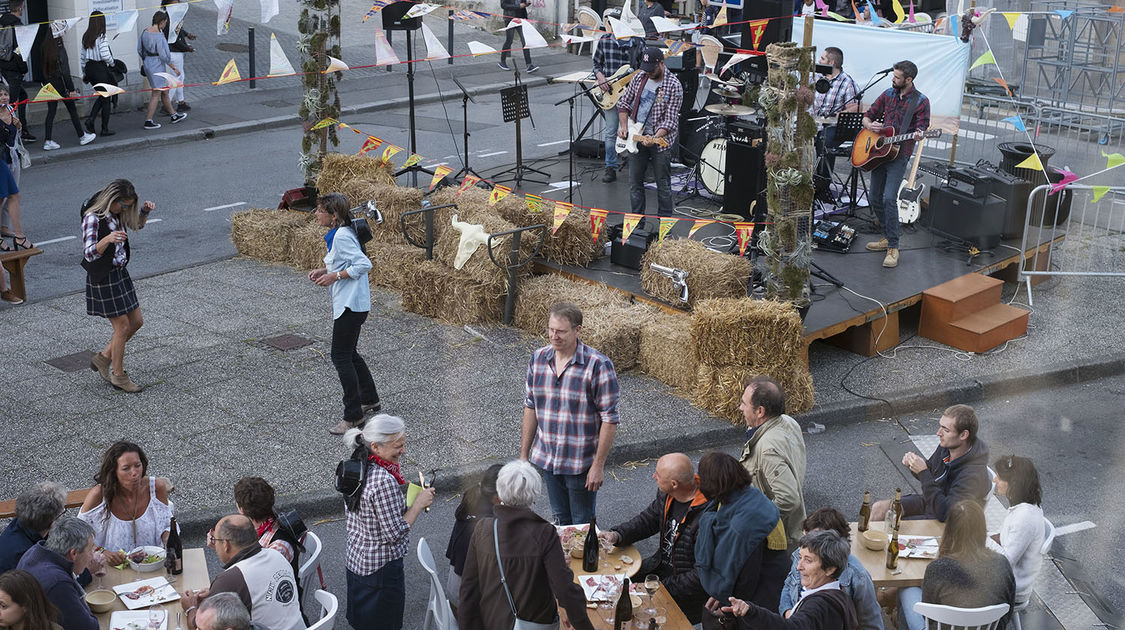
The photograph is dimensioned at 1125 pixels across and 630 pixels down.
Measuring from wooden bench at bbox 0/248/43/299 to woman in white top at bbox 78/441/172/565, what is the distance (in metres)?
5.88

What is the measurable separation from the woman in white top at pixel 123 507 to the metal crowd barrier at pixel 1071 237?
8.46 m

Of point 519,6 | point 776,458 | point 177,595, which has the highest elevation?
point 519,6

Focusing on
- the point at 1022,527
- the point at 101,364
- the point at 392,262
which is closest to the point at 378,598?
the point at 1022,527

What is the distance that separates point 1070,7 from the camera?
18.8 meters

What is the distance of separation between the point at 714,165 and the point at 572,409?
7.11 m

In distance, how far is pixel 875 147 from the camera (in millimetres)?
11164

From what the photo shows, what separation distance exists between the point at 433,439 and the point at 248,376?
199 centimetres

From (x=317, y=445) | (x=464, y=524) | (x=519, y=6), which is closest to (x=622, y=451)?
(x=317, y=445)

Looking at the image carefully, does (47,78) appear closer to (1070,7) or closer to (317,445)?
(317,445)

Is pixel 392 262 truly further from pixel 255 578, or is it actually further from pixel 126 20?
pixel 255 578

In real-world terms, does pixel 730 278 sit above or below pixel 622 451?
above

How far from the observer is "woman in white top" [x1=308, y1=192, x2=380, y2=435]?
8117mm

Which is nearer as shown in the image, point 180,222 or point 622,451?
point 622,451

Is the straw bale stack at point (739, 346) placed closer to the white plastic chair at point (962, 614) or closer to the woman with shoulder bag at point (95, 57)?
the white plastic chair at point (962, 614)
